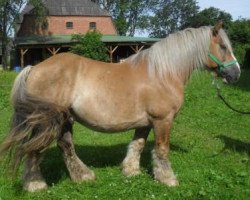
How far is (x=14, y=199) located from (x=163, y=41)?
302 cm

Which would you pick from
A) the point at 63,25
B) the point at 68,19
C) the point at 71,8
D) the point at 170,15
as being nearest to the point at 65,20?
the point at 68,19

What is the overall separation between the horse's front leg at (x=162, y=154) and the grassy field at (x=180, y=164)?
0.14 metres

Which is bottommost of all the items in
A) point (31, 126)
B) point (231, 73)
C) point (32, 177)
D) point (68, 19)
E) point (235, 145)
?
point (235, 145)

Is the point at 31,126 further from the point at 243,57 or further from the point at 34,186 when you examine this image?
the point at 243,57

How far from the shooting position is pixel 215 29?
19.6 ft

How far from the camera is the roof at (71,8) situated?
5128cm

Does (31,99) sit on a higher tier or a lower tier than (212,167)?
higher

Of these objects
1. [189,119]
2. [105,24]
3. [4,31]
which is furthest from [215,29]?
[105,24]

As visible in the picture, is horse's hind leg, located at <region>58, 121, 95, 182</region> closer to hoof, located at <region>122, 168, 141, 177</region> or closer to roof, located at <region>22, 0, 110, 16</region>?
hoof, located at <region>122, 168, 141, 177</region>

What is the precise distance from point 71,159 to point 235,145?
3.91 m

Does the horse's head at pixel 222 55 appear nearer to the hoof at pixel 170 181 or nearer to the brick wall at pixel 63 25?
the hoof at pixel 170 181

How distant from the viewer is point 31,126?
209 inches

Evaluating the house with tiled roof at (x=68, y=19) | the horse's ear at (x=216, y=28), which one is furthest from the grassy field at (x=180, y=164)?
the house with tiled roof at (x=68, y=19)

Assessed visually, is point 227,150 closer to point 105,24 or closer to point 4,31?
point 4,31
